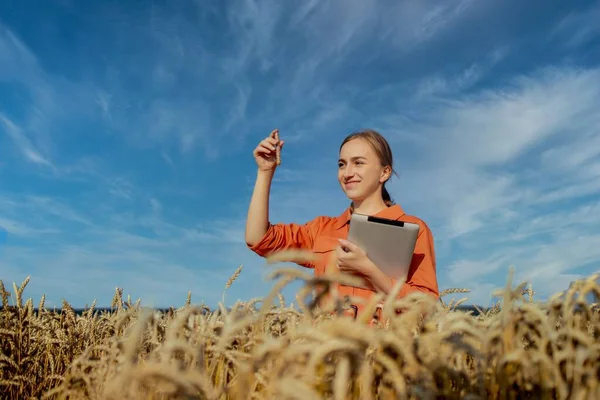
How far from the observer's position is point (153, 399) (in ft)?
6.99

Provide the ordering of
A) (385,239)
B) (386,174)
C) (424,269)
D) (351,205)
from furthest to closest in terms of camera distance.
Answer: (351,205), (386,174), (424,269), (385,239)

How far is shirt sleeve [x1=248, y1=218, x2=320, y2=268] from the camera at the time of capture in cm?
573

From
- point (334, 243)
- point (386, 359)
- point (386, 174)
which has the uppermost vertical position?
point (386, 174)

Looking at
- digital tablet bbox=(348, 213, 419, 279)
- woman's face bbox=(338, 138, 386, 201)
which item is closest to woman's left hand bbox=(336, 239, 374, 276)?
digital tablet bbox=(348, 213, 419, 279)

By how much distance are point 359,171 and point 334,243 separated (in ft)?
2.80

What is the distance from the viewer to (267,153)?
221 inches

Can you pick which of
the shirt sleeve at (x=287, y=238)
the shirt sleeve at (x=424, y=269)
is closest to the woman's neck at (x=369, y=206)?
the shirt sleeve at (x=424, y=269)

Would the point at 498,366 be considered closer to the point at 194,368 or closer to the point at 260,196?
the point at 194,368

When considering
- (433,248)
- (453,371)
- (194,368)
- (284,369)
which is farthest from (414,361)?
(433,248)

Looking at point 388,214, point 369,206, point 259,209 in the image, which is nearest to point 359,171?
point 369,206

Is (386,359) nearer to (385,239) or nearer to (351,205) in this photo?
(385,239)

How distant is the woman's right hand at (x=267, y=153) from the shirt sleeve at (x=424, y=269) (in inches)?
67.3

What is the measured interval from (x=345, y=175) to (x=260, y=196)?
0.92 meters

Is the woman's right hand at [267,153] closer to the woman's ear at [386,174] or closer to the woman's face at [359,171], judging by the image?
the woman's face at [359,171]
